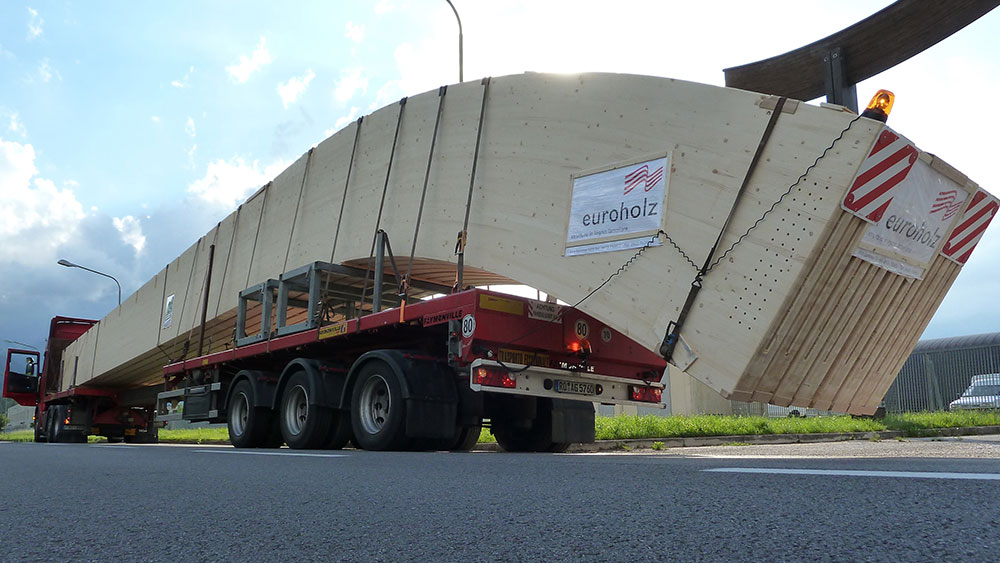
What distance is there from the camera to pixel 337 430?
8.56 meters

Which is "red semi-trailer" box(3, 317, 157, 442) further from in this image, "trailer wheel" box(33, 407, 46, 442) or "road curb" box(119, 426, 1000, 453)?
"road curb" box(119, 426, 1000, 453)

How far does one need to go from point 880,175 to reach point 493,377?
3405 millimetres

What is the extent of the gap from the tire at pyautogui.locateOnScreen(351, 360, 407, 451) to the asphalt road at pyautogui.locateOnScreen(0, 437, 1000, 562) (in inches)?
127

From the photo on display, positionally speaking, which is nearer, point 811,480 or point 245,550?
point 245,550

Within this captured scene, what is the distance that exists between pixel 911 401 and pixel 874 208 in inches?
669

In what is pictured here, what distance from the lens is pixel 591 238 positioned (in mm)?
6789

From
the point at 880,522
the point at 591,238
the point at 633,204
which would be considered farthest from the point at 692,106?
the point at 880,522

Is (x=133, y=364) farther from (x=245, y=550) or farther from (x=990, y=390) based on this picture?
(x=990, y=390)

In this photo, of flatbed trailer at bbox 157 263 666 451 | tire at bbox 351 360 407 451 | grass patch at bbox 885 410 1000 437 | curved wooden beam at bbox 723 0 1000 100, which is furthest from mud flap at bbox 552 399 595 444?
grass patch at bbox 885 410 1000 437

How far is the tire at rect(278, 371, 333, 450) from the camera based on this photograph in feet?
27.7

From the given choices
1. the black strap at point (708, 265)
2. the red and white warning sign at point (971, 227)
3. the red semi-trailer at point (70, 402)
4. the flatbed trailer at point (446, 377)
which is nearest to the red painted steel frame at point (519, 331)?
the flatbed trailer at point (446, 377)

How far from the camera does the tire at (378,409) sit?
7.16 metres

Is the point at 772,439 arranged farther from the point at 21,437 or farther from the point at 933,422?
the point at 21,437

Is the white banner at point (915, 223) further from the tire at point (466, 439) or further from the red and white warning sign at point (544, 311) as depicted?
the tire at point (466, 439)
